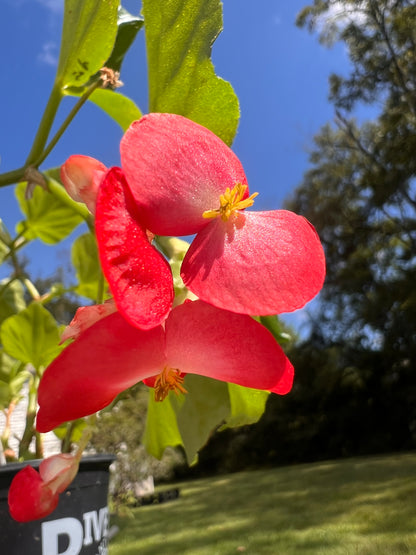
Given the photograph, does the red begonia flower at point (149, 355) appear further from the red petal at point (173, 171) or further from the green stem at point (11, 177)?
the green stem at point (11, 177)

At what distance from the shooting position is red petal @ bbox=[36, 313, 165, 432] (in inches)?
4.7

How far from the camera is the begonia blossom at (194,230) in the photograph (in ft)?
0.37

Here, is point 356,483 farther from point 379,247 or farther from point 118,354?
point 118,354

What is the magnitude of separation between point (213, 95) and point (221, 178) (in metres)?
0.09

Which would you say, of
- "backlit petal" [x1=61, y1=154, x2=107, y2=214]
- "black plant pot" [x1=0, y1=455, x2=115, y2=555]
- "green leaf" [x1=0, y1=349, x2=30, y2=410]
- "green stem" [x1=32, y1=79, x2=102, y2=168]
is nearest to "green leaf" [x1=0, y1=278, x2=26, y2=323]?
"green leaf" [x1=0, y1=349, x2=30, y2=410]

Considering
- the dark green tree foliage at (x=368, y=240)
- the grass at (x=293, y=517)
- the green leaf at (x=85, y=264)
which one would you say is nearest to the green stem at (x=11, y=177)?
the green leaf at (x=85, y=264)

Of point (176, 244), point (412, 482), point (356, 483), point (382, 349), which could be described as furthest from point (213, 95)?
point (382, 349)

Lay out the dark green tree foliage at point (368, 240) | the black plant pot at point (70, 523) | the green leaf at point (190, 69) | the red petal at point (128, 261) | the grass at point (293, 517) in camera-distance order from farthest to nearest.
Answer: the dark green tree foliage at point (368, 240) < the grass at point (293, 517) < the black plant pot at point (70, 523) < the green leaf at point (190, 69) < the red petal at point (128, 261)

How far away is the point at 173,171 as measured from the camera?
0.42 ft

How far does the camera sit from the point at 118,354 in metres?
0.12

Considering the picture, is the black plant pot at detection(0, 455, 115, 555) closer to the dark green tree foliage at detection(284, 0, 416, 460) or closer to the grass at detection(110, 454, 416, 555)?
the grass at detection(110, 454, 416, 555)

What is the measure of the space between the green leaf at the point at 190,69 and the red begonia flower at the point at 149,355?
112 mm

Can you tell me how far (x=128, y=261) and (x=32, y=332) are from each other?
0.32 m

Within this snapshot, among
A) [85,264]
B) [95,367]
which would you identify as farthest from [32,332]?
[95,367]
